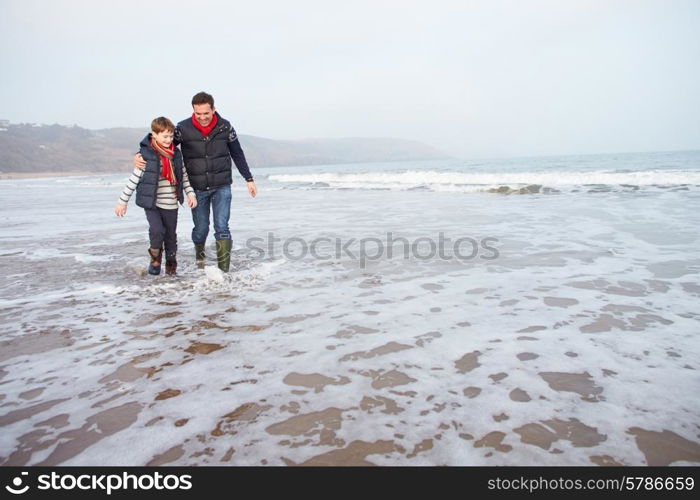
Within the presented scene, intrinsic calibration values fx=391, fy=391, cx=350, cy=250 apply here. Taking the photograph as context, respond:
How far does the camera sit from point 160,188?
17.0ft

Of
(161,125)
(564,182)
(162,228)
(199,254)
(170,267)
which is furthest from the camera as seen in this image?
(564,182)

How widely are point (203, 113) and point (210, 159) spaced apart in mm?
605

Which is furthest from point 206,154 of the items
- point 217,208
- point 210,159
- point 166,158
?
point 217,208

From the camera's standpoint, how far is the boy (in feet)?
16.1

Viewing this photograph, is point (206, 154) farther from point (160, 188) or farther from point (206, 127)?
point (160, 188)

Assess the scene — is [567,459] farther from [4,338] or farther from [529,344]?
[4,338]

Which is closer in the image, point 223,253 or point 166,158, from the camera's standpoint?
point 166,158

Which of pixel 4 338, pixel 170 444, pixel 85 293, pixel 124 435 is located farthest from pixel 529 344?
pixel 85 293

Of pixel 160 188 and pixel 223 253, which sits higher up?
pixel 160 188

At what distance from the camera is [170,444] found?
6.45ft

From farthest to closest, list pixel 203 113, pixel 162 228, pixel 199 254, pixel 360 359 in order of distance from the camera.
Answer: pixel 199 254
pixel 162 228
pixel 203 113
pixel 360 359

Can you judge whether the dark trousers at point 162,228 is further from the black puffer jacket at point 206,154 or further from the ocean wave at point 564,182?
the ocean wave at point 564,182
